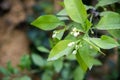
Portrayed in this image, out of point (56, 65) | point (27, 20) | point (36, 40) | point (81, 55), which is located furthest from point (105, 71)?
point (81, 55)

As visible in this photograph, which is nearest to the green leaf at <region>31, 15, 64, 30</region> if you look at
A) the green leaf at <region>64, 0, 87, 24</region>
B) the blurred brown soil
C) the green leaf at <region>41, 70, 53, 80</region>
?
the green leaf at <region>64, 0, 87, 24</region>

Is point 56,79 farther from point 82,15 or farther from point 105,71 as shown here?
point 82,15

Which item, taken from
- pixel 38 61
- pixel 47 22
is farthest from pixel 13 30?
pixel 47 22

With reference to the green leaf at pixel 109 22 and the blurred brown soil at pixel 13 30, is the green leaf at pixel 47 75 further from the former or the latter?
the blurred brown soil at pixel 13 30

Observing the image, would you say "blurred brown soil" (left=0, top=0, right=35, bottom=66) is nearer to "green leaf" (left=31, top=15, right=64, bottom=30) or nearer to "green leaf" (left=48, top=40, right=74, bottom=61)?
"green leaf" (left=31, top=15, right=64, bottom=30)

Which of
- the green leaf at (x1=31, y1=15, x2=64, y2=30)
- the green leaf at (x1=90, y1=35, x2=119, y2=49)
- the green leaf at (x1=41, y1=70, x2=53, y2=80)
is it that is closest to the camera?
the green leaf at (x1=90, y1=35, x2=119, y2=49)

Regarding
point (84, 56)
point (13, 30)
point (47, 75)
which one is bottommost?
point (13, 30)

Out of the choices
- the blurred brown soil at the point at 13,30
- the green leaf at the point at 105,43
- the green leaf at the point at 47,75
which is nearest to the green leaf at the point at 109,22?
the green leaf at the point at 105,43

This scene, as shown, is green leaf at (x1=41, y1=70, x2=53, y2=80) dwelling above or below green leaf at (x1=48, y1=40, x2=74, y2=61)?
below

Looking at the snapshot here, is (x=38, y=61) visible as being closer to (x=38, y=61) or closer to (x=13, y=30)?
(x=38, y=61)
